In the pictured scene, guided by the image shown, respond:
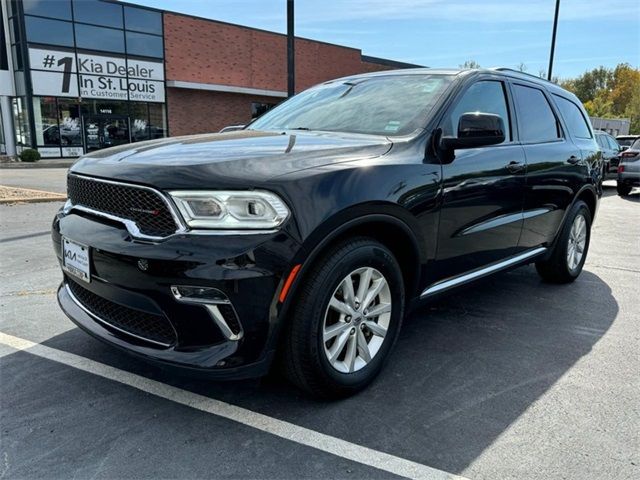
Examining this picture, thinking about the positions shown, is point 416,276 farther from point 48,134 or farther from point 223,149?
point 48,134

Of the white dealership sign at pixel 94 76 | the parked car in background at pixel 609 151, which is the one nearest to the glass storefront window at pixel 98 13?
the white dealership sign at pixel 94 76

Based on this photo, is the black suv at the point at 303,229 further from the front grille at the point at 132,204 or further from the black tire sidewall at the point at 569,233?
the black tire sidewall at the point at 569,233

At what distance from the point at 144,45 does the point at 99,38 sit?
226 cm

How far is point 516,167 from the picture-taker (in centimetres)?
389

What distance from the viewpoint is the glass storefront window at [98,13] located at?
2319cm

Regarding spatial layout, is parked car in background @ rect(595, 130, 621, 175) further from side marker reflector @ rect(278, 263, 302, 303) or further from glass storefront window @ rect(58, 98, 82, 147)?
glass storefront window @ rect(58, 98, 82, 147)

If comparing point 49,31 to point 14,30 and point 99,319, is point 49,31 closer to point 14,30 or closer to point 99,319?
point 14,30

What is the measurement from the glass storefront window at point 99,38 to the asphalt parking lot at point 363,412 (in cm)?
2306

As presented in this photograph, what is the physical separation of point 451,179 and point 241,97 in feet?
95.8

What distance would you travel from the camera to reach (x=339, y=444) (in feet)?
8.11

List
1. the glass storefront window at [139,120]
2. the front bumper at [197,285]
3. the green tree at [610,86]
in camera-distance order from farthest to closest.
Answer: the green tree at [610,86] < the glass storefront window at [139,120] < the front bumper at [197,285]

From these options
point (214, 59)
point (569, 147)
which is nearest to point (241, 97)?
point (214, 59)

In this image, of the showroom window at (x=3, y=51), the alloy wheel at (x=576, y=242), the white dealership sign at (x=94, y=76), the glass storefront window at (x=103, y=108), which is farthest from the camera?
the glass storefront window at (x=103, y=108)

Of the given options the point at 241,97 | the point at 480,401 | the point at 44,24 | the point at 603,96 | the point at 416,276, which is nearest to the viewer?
the point at 480,401
